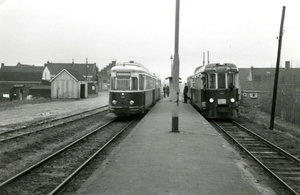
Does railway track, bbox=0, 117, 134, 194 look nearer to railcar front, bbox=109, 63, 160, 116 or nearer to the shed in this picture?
railcar front, bbox=109, 63, 160, 116

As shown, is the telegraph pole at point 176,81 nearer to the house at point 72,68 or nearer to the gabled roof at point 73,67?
the house at point 72,68

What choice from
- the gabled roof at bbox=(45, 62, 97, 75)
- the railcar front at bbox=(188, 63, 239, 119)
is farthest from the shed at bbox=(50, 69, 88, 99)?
the gabled roof at bbox=(45, 62, 97, 75)

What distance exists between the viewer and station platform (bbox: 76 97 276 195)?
5824 mm

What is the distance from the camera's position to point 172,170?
23.0ft

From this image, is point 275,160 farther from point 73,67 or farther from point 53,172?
point 73,67

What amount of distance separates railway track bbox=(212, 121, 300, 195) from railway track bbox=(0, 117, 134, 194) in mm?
4664

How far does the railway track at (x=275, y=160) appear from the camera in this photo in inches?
295

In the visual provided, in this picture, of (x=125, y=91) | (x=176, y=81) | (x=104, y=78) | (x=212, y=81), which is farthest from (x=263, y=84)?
(x=104, y=78)

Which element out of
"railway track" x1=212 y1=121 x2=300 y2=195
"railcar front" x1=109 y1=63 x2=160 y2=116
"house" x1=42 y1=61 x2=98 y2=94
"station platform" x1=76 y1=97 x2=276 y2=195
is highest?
"house" x1=42 y1=61 x2=98 y2=94

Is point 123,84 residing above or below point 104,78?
below

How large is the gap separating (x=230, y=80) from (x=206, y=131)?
6.19 meters

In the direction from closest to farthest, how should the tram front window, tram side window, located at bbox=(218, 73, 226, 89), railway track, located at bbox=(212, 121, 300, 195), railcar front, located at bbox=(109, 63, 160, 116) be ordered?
railway track, located at bbox=(212, 121, 300, 195), railcar front, located at bbox=(109, 63, 160, 116), the tram front window, tram side window, located at bbox=(218, 73, 226, 89)

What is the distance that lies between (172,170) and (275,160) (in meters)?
4.32

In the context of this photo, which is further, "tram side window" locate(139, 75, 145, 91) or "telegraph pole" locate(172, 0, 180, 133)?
"tram side window" locate(139, 75, 145, 91)
